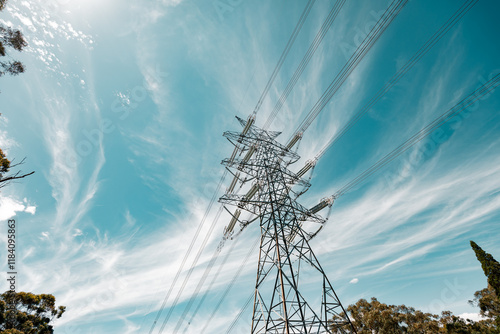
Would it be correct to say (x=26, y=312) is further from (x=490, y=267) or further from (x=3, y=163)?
A: (x=490, y=267)

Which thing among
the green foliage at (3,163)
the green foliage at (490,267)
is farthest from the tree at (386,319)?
the green foliage at (3,163)

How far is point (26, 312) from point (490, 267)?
4569cm

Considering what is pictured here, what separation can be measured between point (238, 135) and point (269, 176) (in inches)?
170

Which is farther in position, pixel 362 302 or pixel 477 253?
pixel 362 302

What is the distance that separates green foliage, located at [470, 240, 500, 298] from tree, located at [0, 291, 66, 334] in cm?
4226

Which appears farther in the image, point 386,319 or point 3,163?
point 386,319

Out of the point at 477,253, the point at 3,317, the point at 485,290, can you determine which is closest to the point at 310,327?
the point at 477,253

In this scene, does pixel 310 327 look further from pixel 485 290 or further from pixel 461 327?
pixel 485 290

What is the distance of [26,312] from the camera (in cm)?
2023

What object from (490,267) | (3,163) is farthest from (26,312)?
(490,267)

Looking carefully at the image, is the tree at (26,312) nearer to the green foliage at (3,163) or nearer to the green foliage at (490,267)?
the green foliage at (3,163)

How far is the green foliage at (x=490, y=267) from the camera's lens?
64.5 ft

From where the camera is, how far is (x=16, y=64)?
29.0 feet

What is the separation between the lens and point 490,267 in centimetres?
2020
